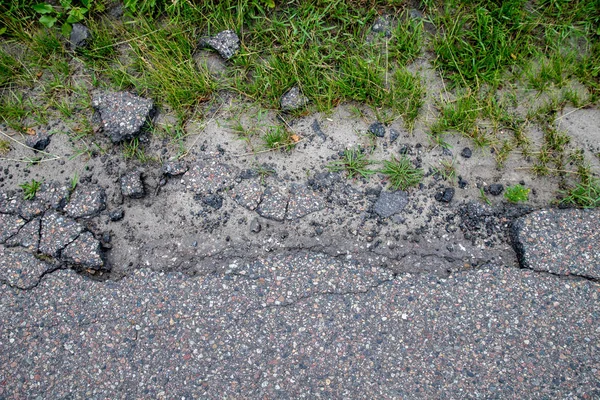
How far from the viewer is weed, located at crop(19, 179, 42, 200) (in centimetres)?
286

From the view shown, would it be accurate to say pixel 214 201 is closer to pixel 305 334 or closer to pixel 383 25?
pixel 305 334

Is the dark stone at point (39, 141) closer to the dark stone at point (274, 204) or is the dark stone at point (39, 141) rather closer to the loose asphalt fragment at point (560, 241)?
the dark stone at point (274, 204)

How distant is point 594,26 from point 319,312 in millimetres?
2459

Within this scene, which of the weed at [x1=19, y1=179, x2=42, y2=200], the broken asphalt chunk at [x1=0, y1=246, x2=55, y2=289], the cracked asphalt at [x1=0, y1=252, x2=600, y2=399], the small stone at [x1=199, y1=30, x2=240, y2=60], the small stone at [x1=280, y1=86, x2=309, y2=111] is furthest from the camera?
the small stone at [x1=199, y1=30, x2=240, y2=60]

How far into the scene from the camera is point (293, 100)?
300 centimetres

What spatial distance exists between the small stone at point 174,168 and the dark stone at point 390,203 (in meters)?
1.15

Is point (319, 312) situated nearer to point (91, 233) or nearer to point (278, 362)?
point (278, 362)

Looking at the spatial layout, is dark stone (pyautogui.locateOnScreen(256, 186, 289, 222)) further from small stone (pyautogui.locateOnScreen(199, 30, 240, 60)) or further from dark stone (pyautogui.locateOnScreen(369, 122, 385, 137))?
small stone (pyautogui.locateOnScreen(199, 30, 240, 60))

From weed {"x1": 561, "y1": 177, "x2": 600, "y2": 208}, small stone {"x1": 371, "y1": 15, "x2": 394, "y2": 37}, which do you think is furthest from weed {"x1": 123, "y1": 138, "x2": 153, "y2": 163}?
weed {"x1": 561, "y1": 177, "x2": 600, "y2": 208}

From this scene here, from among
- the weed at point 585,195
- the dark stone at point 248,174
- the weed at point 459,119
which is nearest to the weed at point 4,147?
the dark stone at point 248,174

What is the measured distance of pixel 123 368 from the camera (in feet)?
7.84

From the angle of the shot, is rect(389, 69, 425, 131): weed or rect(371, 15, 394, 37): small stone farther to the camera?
rect(371, 15, 394, 37): small stone

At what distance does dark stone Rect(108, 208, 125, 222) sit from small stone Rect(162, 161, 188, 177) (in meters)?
0.34

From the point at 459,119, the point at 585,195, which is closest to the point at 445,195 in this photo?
the point at 459,119
